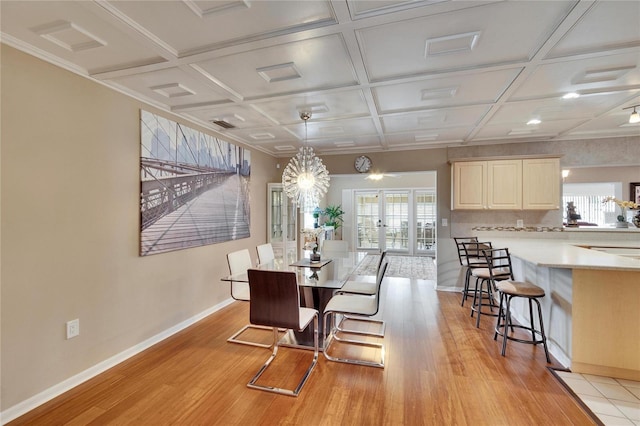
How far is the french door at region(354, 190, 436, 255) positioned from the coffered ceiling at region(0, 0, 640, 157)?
5156mm

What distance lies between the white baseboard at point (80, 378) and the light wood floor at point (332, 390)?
0.07 meters

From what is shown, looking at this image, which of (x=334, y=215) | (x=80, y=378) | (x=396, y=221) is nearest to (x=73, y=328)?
(x=80, y=378)

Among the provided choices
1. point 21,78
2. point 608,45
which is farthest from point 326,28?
point 21,78

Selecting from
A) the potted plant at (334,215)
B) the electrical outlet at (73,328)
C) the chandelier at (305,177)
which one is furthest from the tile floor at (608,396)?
the potted plant at (334,215)

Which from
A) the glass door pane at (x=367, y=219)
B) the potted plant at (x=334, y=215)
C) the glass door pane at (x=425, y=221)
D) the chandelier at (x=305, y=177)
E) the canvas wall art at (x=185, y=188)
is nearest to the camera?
the canvas wall art at (x=185, y=188)

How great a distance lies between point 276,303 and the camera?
7.57 ft

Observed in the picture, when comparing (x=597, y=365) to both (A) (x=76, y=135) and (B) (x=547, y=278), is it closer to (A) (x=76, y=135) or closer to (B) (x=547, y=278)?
(B) (x=547, y=278)

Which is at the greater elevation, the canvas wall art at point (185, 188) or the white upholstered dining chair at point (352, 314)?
the canvas wall art at point (185, 188)

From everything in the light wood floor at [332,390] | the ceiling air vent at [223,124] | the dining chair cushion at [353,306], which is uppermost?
the ceiling air vent at [223,124]

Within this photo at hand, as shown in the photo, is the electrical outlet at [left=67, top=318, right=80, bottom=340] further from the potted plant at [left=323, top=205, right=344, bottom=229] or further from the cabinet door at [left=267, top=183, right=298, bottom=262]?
the potted plant at [left=323, top=205, right=344, bottom=229]

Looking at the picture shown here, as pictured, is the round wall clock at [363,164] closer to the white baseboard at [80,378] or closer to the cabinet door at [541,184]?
the cabinet door at [541,184]

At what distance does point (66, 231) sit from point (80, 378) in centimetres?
121

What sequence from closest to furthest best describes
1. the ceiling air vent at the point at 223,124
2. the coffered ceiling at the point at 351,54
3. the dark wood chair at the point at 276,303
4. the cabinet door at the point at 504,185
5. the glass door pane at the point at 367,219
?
1. the coffered ceiling at the point at 351,54
2. the dark wood chair at the point at 276,303
3. the ceiling air vent at the point at 223,124
4. the cabinet door at the point at 504,185
5. the glass door pane at the point at 367,219

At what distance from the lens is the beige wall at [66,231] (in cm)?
191
